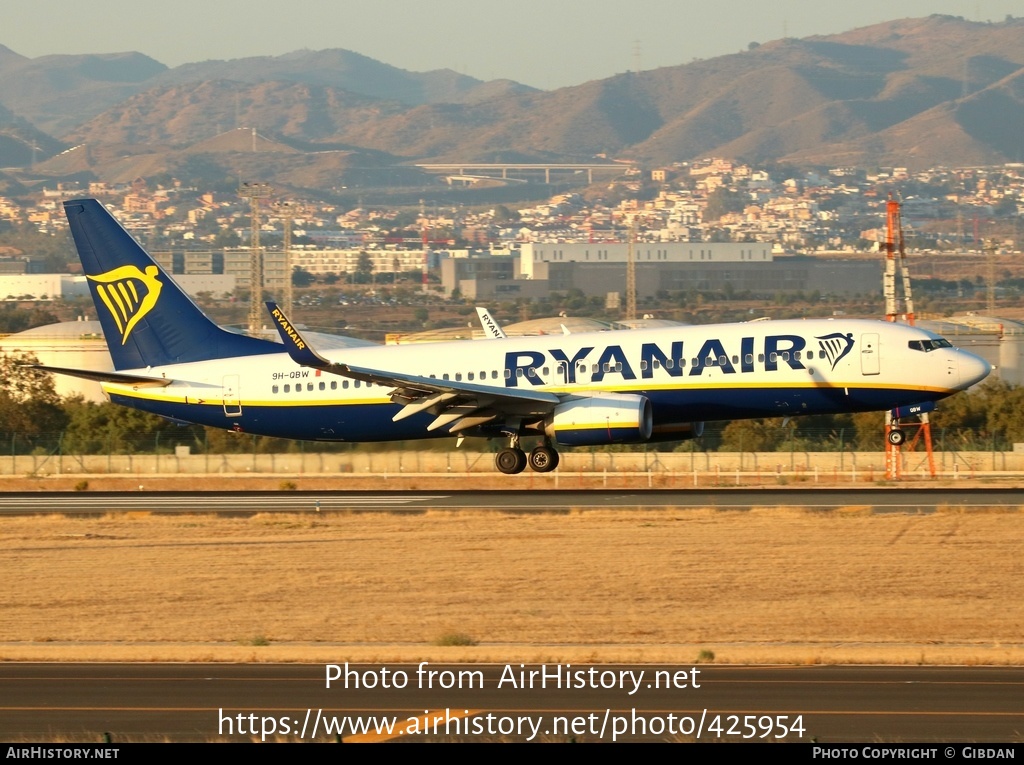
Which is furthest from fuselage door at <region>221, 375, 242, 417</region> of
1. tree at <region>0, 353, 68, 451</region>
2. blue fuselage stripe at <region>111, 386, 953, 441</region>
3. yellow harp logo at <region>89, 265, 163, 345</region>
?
tree at <region>0, 353, 68, 451</region>

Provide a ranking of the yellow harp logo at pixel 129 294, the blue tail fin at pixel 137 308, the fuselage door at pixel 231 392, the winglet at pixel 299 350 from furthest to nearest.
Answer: the yellow harp logo at pixel 129 294 → the blue tail fin at pixel 137 308 → the fuselage door at pixel 231 392 → the winglet at pixel 299 350

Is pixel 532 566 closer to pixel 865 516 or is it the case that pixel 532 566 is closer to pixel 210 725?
pixel 865 516

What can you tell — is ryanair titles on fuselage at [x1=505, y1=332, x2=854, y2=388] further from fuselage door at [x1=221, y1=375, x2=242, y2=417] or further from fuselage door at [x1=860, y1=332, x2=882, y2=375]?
fuselage door at [x1=221, y1=375, x2=242, y2=417]

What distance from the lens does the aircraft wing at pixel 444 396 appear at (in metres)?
42.2

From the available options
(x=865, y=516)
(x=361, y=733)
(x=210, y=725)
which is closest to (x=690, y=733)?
(x=361, y=733)

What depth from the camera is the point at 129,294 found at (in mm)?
49062

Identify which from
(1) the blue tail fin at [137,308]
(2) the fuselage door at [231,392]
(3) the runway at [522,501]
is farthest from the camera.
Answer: (1) the blue tail fin at [137,308]

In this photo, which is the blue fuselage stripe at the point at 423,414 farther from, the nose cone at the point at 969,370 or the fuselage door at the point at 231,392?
the nose cone at the point at 969,370

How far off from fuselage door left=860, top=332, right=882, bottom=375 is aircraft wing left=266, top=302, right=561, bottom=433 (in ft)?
27.2

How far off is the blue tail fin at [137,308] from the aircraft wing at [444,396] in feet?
17.5

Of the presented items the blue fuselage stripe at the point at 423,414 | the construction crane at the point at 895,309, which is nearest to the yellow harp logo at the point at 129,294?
the blue fuselage stripe at the point at 423,414

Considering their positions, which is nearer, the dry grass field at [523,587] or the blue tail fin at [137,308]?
the dry grass field at [523,587]

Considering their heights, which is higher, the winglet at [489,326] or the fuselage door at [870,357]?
the winglet at [489,326]
